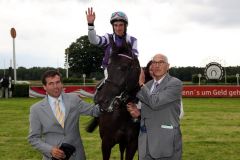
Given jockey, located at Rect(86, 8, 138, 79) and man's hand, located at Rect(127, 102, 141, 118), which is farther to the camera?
jockey, located at Rect(86, 8, 138, 79)

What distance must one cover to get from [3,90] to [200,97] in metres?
14.0

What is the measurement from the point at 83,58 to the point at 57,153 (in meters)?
60.9

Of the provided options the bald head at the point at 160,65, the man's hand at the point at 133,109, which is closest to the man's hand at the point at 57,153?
the man's hand at the point at 133,109

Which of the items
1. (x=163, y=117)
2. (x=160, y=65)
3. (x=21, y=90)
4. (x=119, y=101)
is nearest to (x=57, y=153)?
(x=119, y=101)

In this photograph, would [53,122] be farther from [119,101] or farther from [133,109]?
[133,109]

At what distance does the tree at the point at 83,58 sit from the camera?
63.8 m

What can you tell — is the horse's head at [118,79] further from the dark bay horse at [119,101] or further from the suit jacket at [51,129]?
the suit jacket at [51,129]

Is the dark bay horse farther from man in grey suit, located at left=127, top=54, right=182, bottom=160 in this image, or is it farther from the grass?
the grass

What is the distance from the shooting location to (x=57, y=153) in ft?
13.9

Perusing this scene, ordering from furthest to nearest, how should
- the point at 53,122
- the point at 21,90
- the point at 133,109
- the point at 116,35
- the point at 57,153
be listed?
the point at 21,90
the point at 116,35
the point at 133,109
the point at 53,122
the point at 57,153

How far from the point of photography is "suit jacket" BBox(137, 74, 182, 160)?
4.49 meters

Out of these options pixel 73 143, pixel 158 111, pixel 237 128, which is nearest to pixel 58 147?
pixel 73 143

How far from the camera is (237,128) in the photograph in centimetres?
1334

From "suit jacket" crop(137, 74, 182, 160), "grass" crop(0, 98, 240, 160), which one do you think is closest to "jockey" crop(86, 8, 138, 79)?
"suit jacket" crop(137, 74, 182, 160)
